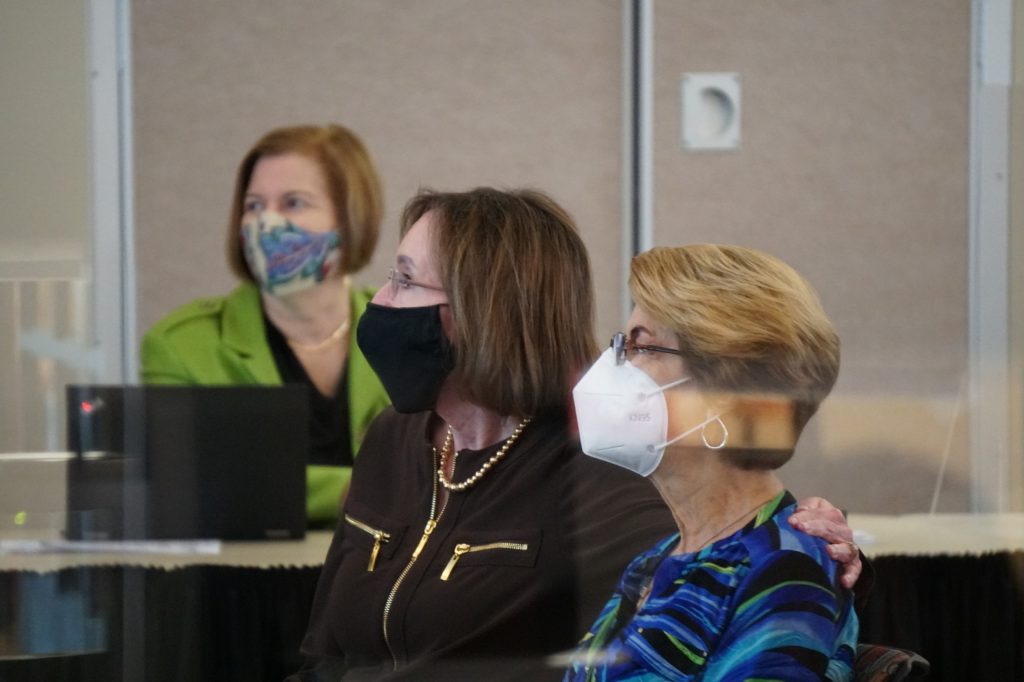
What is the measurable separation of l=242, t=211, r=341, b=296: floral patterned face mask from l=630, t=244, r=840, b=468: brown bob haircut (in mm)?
827

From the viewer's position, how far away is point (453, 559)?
1686 mm

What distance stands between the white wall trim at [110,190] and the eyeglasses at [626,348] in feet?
3.47

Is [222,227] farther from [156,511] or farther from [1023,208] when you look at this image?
[1023,208]

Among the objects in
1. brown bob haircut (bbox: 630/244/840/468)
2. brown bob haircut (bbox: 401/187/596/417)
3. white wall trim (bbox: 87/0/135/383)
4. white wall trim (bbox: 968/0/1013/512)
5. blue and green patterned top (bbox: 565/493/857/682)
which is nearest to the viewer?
blue and green patterned top (bbox: 565/493/857/682)

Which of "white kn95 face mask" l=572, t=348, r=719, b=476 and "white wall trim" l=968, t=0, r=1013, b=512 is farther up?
"white wall trim" l=968, t=0, r=1013, b=512

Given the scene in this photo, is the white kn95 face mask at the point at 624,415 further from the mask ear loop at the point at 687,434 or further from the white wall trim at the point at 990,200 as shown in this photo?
the white wall trim at the point at 990,200

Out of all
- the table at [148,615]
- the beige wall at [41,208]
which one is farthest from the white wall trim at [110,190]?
the table at [148,615]

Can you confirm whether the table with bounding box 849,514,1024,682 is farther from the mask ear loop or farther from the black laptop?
the black laptop

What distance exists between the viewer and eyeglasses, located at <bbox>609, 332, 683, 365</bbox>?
1.43 meters

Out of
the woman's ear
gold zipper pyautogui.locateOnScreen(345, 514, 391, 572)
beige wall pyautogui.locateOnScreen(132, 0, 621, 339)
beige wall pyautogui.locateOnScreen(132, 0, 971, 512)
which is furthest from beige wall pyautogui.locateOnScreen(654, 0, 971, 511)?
gold zipper pyautogui.locateOnScreen(345, 514, 391, 572)

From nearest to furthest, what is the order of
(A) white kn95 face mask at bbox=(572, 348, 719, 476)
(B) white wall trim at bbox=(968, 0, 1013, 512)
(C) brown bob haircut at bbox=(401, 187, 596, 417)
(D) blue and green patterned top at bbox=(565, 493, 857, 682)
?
(D) blue and green patterned top at bbox=(565, 493, 857, 682) → (A) white kn95 face mask at bbox=(572, 348, 719, 476) → (C) brown bob haircut at bbox=(401, 187, 596, 417) → (B) white wall trim at bbox=(968, 0, 1013, 512)

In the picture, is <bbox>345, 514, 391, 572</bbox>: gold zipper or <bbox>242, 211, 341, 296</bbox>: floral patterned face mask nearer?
<bbox>345, 514, 391, 572</bbox>: gold zipper

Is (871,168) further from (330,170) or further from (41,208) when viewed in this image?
(41,208)

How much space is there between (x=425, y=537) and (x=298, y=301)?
2.00 feet
